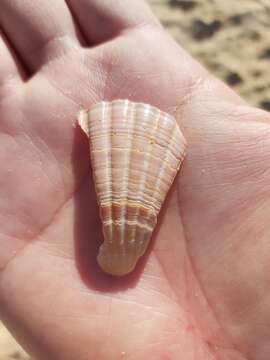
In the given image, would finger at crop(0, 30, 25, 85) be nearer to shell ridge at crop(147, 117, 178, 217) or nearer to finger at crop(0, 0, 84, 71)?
finger at crop(0, 0, 84, 71)

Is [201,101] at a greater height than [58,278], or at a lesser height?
greater

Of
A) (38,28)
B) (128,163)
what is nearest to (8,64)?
(38,28)

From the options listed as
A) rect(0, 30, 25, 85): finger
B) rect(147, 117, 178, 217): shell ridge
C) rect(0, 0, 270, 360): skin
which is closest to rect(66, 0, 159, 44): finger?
rect(0, 0, 270, 360): skin

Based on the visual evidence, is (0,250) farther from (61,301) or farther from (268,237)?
(268,237)

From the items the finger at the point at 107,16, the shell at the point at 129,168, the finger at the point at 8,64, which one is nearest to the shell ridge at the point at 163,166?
the shell at the point at 129,168

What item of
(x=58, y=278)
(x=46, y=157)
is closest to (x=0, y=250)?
(x=58, y=278)

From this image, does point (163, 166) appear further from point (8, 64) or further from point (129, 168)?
point (8, 64)

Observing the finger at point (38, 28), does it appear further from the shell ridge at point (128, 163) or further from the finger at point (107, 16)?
the shell ridge at point (128, 163)

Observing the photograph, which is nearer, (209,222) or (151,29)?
(209,222)
